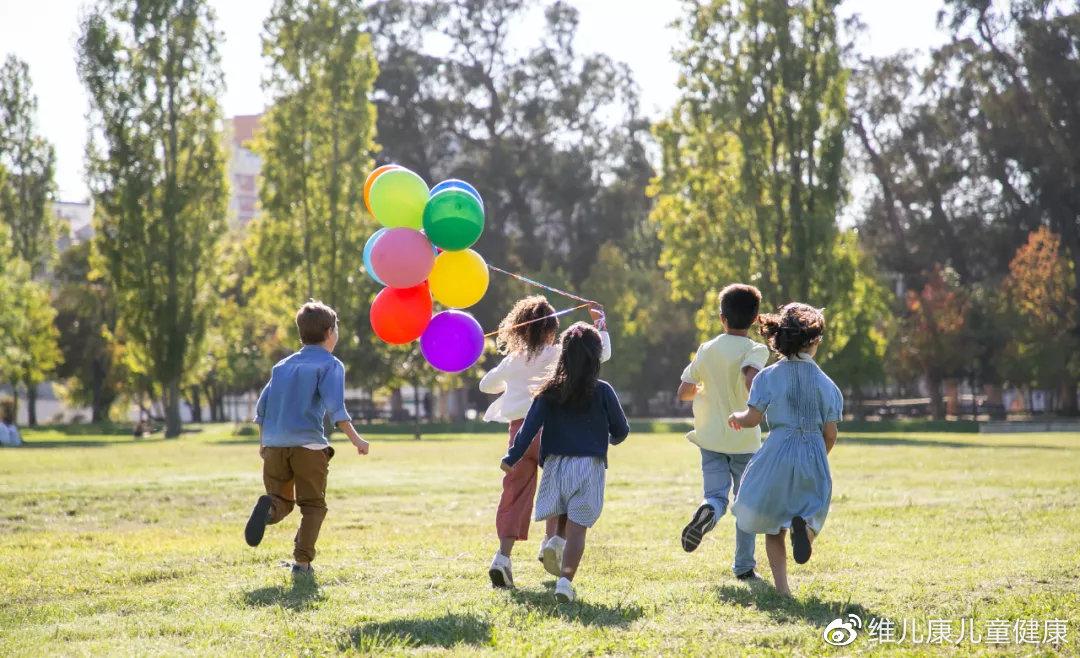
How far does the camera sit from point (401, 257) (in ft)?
25.3

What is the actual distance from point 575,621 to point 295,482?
245cm

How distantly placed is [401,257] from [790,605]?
358cm

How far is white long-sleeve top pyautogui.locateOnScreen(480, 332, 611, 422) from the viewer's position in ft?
22.9

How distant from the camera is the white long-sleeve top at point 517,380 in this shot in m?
6.97

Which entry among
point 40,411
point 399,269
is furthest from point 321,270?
point 40,411

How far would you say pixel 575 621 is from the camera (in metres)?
5.32

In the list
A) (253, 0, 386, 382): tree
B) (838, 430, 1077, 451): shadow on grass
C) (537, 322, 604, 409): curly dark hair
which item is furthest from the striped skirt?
(253, 0, 386, 382): tree

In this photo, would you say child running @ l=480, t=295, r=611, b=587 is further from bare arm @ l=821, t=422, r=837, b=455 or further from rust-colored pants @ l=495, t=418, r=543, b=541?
bare arm @ l=821, t=422, r=837, b=455

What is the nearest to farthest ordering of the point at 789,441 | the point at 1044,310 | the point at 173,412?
the point at 789,441 < the point at 173,412 < the point at 1044,310

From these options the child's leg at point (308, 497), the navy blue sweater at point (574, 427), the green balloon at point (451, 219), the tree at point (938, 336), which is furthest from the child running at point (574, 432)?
the tree at point (938, 336)

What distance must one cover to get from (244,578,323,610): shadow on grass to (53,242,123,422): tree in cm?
4370

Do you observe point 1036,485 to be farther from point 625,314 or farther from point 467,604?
point 625,314

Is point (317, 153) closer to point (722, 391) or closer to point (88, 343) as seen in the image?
point (88, 343)

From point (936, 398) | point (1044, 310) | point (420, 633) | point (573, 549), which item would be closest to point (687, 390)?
point (573, 549)
